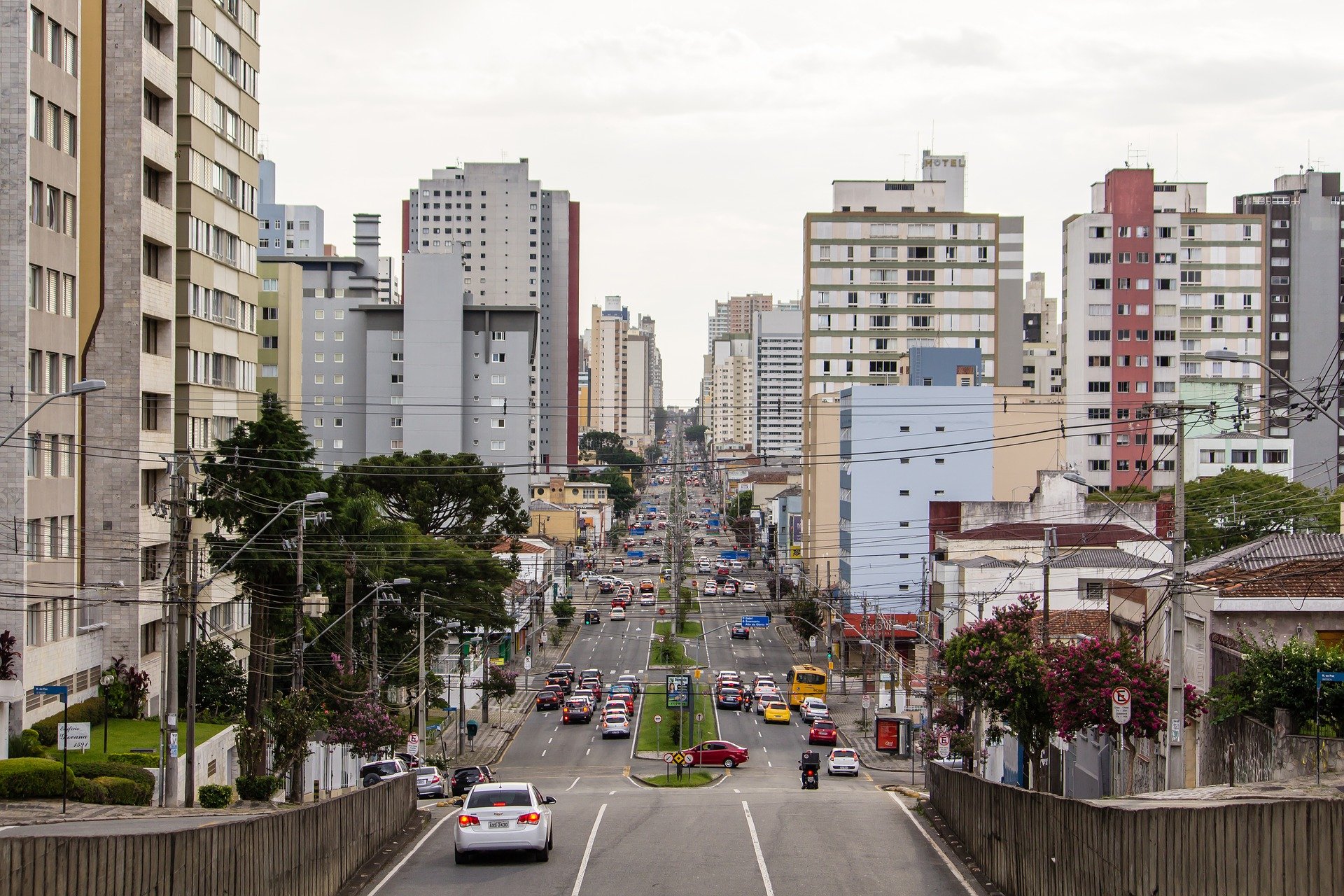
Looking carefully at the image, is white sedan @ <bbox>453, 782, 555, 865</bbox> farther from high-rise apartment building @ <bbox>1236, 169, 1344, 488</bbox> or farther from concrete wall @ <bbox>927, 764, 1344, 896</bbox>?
high-rise apartment building @ <bbox>1236, 169, 1344, 488</bbox>

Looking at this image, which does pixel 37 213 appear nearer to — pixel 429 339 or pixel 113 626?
pixel 113 626

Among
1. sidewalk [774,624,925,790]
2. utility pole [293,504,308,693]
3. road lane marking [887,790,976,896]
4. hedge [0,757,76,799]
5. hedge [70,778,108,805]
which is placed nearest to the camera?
road lane marking [887,790,976,896]

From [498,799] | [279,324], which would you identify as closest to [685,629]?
[279,324]

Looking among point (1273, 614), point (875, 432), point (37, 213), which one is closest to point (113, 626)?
point (37, 213)

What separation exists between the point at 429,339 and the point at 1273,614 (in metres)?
109

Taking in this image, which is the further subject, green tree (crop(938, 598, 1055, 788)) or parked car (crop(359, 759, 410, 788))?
parked car (crop(359, 759, 410, 788))

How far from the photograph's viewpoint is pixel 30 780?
29.8 metres

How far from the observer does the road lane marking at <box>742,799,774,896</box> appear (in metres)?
20.9

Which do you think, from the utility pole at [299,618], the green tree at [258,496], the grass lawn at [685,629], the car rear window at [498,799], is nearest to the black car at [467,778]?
the green tree at [258,496]

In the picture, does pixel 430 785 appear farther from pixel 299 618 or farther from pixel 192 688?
pixel 192 688

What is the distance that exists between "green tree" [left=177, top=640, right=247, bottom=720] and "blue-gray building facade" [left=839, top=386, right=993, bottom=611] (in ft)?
162

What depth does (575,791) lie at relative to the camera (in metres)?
43.8

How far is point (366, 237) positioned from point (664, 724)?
9204 cm

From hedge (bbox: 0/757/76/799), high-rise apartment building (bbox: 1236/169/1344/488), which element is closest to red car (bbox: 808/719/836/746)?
hedge (bbox: 0/757/76/799)
